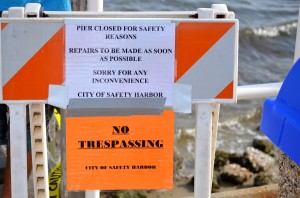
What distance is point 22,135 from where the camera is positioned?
8.95 ft

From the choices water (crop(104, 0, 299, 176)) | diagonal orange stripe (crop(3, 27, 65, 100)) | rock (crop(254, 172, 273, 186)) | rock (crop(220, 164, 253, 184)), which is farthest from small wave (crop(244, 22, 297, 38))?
diagonal orange stripe (crop(3, 27, 65, 100))

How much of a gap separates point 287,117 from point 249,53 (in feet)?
40.5

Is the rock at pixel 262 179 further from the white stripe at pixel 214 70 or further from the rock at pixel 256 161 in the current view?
the white stripe at pixel 214 70

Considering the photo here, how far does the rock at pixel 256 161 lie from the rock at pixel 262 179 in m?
0.36

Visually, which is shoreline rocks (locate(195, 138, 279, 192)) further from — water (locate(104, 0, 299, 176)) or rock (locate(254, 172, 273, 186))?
water (locate(104, 0, 299, 176))

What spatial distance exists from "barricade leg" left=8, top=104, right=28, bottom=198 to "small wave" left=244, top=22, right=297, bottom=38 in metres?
13.5

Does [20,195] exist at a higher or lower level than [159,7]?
lower

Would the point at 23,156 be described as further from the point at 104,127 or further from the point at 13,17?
the point at 13,17

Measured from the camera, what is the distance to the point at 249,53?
14867 millimetres

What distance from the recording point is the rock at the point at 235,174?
896 centimetres

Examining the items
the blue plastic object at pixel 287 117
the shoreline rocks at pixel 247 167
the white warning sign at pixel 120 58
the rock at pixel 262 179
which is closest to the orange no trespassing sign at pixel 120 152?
the white warning sign at pixel 120 58

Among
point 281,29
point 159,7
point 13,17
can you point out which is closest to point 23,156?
point 13,17

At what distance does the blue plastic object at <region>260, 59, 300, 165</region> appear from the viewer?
104 inches

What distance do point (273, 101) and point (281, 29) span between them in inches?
567
